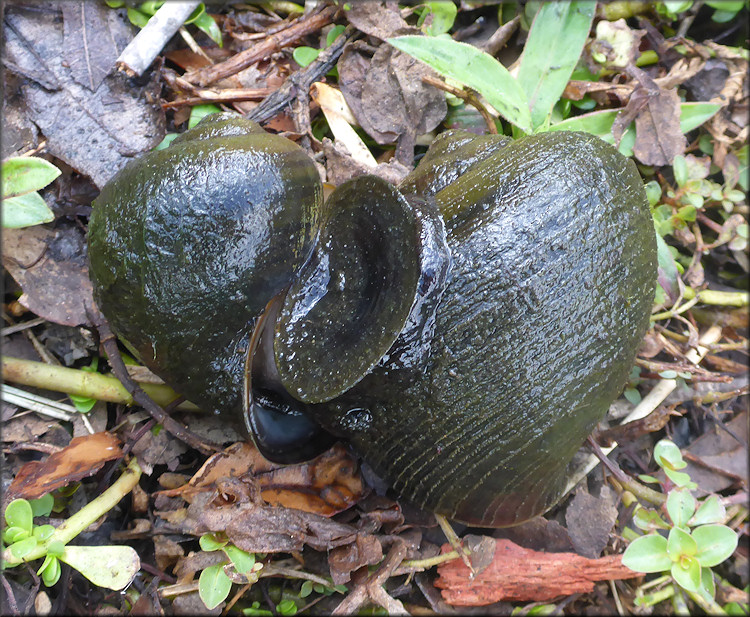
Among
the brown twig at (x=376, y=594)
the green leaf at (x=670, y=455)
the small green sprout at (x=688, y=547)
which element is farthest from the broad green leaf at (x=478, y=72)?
the brown twig at (x=376, y=594)

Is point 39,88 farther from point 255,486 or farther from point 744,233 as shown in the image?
point 744,233

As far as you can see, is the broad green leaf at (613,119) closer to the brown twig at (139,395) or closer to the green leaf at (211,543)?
the brown twig at (139,395)

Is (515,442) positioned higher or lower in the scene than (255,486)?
higher

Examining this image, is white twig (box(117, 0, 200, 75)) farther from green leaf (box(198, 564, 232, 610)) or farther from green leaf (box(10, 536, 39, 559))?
green leaf (box(198, 564, 232, 610))

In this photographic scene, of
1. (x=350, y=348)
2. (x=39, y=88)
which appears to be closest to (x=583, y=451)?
(x=350, y=348)

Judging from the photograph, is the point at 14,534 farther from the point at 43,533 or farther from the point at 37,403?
the point at 37,403

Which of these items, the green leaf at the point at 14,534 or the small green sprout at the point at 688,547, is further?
the small green sprout at the point at 688,547
